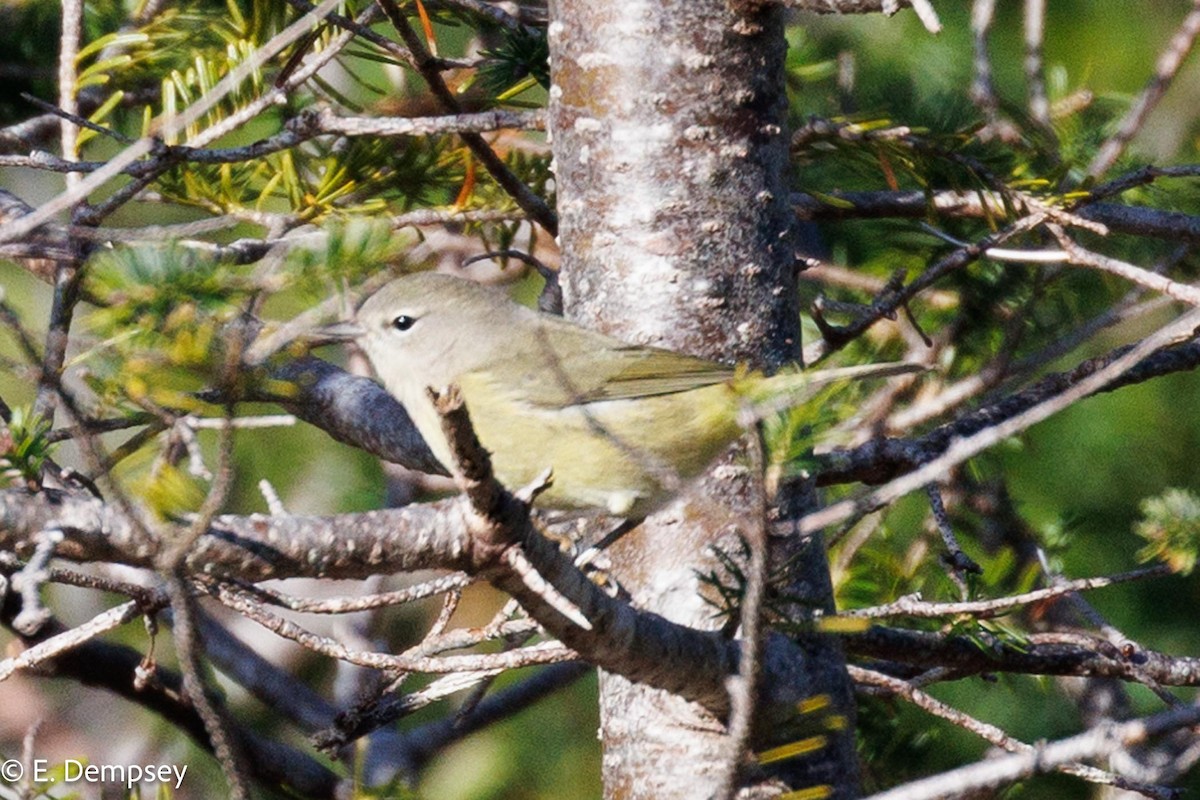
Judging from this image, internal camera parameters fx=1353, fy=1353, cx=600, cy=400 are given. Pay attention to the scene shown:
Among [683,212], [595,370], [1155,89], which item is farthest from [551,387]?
[1155,89]

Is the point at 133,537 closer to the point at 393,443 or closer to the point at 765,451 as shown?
the point at 765,451

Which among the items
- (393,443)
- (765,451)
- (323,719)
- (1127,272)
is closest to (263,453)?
(323,719)

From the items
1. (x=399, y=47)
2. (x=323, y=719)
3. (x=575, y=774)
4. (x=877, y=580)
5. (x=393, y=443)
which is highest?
(x=399, y=47)

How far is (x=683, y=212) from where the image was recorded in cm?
250

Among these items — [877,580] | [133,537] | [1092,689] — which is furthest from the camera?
[1092,689]

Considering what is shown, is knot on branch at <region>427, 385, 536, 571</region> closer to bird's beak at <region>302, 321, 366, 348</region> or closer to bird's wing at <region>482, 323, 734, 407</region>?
bird's wing at <region>482, 323, 734, 407</region>

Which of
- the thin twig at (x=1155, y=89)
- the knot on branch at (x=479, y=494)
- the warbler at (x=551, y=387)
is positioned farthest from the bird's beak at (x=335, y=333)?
the thin twig at (x=1155, y=89)

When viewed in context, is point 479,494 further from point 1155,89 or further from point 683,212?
point 1155,89

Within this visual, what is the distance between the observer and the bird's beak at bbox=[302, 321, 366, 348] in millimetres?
2747

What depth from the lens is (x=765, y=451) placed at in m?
1.46

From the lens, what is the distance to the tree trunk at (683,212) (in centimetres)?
248

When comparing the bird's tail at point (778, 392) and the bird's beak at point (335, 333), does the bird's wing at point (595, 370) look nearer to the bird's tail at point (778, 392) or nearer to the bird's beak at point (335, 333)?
the bird's beak at point (335, 333)

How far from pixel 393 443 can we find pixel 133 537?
1386 mm

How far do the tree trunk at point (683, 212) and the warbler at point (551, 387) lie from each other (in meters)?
0.08
